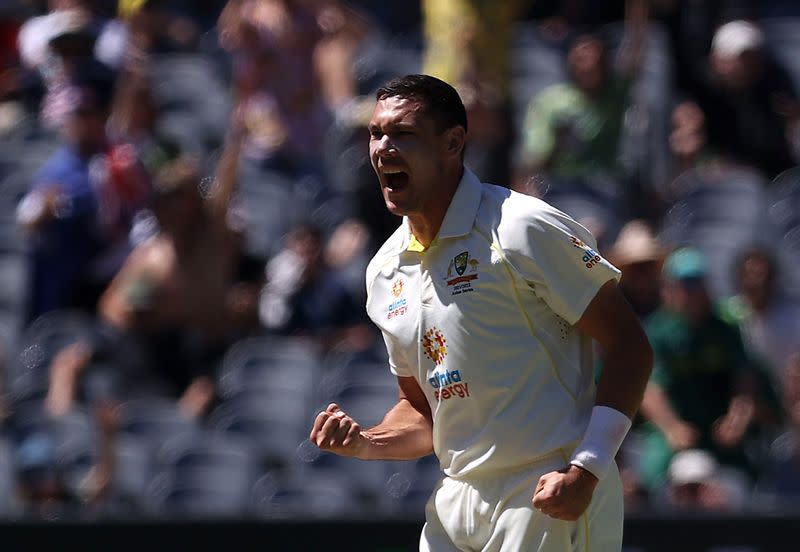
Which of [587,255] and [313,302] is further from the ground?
[587,255]

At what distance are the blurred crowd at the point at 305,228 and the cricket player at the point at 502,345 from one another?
3236 millimetres

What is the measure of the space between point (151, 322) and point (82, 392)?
0.51m

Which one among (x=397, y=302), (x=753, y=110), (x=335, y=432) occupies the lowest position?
(x=753, y=110)

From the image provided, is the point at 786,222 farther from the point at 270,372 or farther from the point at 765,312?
the point at 270,372

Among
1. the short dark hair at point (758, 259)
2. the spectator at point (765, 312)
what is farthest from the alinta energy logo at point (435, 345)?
the short dark hair at point (758, 259)

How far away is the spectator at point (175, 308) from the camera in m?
7.98

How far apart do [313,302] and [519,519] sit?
4.94 m

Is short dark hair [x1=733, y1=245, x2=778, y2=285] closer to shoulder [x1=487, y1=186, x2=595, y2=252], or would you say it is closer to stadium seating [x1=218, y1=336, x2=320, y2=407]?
stadium seating [x1=218, y1=336, x2=320, y2=407]

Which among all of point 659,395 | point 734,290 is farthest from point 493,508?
point 734,290

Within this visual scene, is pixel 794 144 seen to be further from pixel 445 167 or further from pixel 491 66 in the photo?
pixel 445 167

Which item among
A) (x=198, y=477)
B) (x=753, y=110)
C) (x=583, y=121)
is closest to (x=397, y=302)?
(x=198, y=477)

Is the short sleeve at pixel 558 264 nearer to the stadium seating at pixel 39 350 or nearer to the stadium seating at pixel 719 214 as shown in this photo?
the stadium seating at pixel 39 350

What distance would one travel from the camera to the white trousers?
3584 millimetres

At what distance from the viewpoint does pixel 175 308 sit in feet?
26.7
